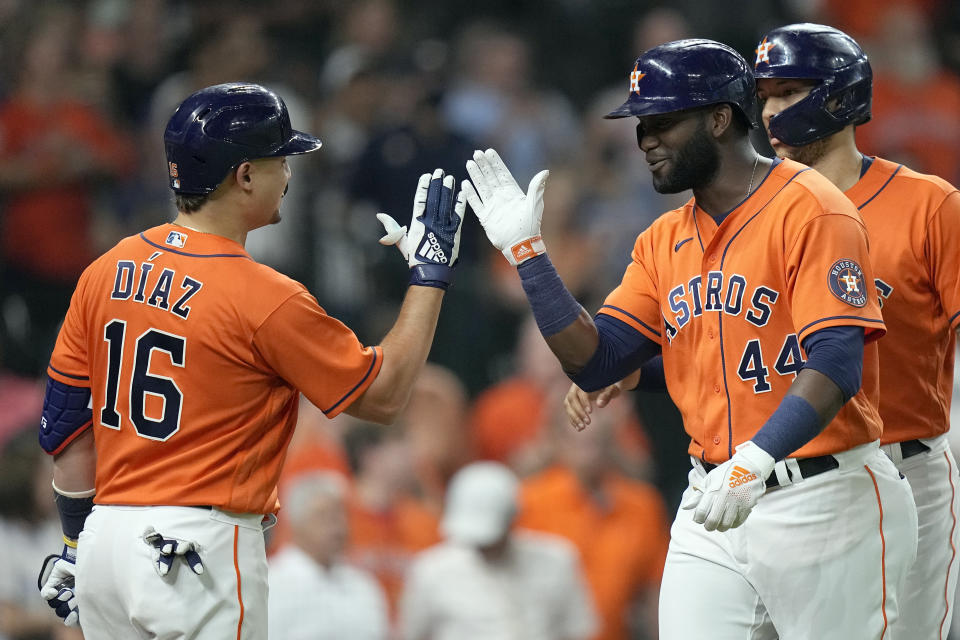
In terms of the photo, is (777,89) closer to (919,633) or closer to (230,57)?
(919,633)

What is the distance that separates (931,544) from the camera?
13.9 feet

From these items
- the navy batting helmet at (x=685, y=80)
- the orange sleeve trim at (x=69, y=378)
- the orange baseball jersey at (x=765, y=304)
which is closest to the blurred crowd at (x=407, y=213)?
the orange sleeve trim at (x=69, y=378)

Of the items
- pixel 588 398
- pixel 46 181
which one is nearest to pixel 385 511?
pixel 46 181

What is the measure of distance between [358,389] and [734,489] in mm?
1112

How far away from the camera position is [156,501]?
365cm

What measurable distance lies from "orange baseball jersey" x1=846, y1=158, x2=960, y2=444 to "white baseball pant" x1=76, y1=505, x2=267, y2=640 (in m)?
2.02

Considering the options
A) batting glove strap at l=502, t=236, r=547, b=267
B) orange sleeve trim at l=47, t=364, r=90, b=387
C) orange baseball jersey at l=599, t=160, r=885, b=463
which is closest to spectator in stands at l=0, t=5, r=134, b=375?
orange sleeve trim at l=47, t=364, r=90, b=387

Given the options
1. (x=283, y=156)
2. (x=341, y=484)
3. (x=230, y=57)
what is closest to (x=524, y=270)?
(x=283, y=156)

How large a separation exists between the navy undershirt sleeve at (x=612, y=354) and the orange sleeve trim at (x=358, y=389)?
0.63 meters

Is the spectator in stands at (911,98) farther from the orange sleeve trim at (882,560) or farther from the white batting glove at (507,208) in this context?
the orange sleeve trim at (882,560)

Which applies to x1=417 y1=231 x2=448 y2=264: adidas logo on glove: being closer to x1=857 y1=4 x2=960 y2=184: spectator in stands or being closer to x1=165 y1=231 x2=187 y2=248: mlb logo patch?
x1=165 y1=231 x2=187 y2=248: mlb logo patch

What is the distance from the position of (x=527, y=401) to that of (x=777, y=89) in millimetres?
4274

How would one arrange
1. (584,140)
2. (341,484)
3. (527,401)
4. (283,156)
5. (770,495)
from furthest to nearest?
1. (584,140)
2. (527,401)
3. (341,484)
4. (283,156)
5. (770,495)

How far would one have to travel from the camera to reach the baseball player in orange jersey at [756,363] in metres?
3.42
